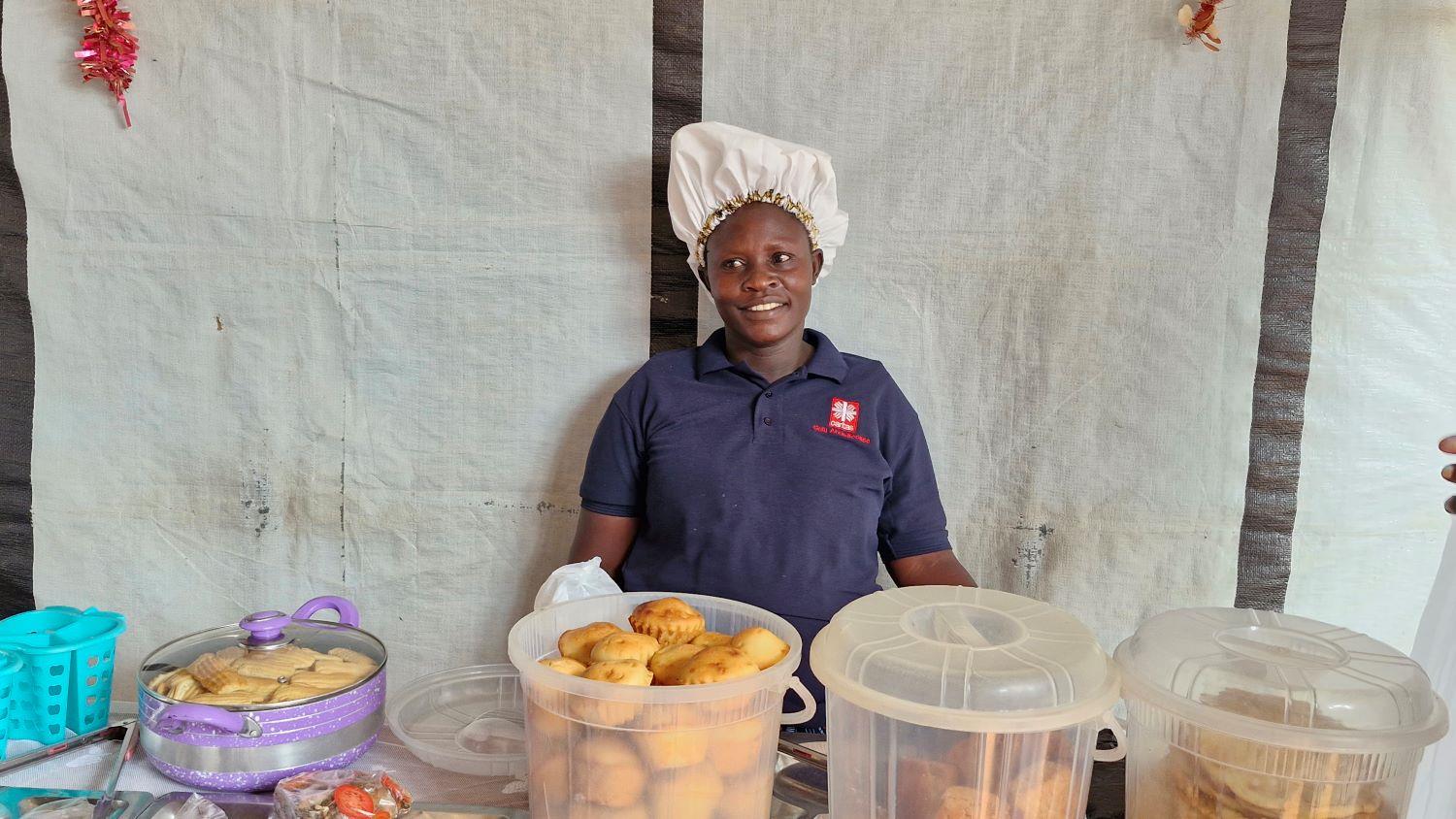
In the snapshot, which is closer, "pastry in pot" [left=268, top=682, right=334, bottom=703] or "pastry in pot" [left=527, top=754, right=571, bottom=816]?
"pastry in pot" [left=527, top=754, right=571, bottom=816]

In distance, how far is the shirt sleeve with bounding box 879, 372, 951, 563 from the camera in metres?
1.83

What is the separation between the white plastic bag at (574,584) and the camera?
1542 millimetres

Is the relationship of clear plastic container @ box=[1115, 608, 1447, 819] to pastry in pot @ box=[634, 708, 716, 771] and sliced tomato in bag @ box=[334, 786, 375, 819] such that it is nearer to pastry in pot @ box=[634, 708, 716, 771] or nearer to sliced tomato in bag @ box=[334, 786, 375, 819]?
pastry in pot @ box=[634, 708, 716, 771]

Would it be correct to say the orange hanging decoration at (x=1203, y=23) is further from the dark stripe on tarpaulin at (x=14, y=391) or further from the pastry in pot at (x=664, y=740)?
the dark stripe on tarpaulin at (x=14, y=391)

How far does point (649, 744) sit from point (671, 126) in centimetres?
133

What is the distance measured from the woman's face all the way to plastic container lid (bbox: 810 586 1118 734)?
0.80 meters

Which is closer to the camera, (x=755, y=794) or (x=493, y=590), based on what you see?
(x=755, y=794)

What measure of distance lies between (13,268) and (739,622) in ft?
6.08

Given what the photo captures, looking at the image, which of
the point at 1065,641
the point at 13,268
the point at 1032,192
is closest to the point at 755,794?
the point at 1065,641

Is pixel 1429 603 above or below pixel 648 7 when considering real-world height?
below

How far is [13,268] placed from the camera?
2.03 meters

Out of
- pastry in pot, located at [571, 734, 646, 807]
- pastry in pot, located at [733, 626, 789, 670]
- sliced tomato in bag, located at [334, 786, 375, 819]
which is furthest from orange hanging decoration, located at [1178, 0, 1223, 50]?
sliced tomato in bag, located at [334, 786, 375, 819]

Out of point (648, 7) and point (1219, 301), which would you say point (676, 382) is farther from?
point (1219, 301)

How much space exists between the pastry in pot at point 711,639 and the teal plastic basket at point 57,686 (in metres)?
0.96
